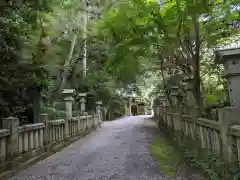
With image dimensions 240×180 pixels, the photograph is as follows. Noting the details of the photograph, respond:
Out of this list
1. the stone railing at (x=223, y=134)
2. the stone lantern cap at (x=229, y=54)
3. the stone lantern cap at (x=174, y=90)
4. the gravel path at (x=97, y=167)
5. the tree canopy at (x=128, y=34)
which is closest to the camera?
the stone railing at (x=223, y=134)

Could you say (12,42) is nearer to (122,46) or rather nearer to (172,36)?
(122,46)

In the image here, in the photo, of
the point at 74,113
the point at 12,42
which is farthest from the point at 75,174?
the point at 74,113

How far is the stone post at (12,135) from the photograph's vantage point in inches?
239

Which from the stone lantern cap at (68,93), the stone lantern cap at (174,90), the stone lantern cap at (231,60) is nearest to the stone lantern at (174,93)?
the stone lantern cap at (174,90)

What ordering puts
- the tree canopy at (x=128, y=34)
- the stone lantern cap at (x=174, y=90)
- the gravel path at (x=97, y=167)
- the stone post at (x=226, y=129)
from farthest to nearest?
the stone lantern cap at (x=174, y=90) < the tree canopy at (x=128, y=34) < the gravel path at (x=97, y=167) < the stone post at (x=226, y=129)

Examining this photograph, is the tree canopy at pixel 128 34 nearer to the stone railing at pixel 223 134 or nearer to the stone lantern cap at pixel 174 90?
the stone railing at pixel 223 134

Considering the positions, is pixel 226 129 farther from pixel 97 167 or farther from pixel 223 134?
pixel 97 167

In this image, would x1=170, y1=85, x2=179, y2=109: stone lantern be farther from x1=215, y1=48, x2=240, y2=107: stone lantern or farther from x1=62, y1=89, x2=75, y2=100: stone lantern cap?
x1=215, y1=48, x2=240, y2=107: stone lantern

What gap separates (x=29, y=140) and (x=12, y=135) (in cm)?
123

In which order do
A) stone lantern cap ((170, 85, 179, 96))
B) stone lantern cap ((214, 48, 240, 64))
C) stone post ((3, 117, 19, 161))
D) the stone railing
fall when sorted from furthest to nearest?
stone lantern cap ((170, 85, 179, 96)) → stone post ((3, 117, 19, 161)) → stone lantern cap ((214, 48, 240, 64)) → the stone railing

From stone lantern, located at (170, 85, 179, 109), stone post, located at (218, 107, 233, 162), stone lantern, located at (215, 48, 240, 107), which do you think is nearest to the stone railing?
stone post, located at (218, 107, 233, 162)

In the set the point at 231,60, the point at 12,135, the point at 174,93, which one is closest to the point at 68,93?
the point at 174,93

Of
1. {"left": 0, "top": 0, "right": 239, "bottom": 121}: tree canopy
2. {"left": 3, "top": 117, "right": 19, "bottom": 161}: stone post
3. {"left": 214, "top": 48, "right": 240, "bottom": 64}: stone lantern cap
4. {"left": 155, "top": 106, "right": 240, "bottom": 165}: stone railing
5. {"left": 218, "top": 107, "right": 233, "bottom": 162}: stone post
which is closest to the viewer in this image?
{"left": 155, "top": 106, "right": 240, "bottom": 165}: stone railing

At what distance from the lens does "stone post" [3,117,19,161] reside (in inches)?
239
